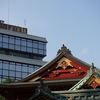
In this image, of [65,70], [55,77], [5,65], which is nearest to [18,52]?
[5,65]

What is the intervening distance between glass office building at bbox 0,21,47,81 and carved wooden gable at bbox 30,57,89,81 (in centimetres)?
4279

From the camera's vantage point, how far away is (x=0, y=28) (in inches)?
2862

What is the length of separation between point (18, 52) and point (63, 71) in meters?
48.2

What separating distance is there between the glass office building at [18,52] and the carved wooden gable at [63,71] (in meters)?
42.8

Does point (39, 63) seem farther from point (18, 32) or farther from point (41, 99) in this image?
point (41, 99)

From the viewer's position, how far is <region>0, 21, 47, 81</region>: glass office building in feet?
231

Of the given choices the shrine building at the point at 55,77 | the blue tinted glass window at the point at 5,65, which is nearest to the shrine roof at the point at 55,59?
the shrine building at the point at 55,77

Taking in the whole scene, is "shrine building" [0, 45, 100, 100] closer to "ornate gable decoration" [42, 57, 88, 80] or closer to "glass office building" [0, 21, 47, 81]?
"ornate gable decoration" [42, 57, 88, 80]

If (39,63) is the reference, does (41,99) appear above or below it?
below

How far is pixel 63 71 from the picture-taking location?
26.3 m

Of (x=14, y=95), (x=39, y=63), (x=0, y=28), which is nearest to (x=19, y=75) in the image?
(x=39, y=63)

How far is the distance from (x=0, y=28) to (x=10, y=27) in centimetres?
381

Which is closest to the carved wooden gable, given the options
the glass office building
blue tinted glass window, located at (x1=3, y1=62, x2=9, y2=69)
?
the glass office building

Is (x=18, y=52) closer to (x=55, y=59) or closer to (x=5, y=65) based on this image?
(x=5, y=65)
